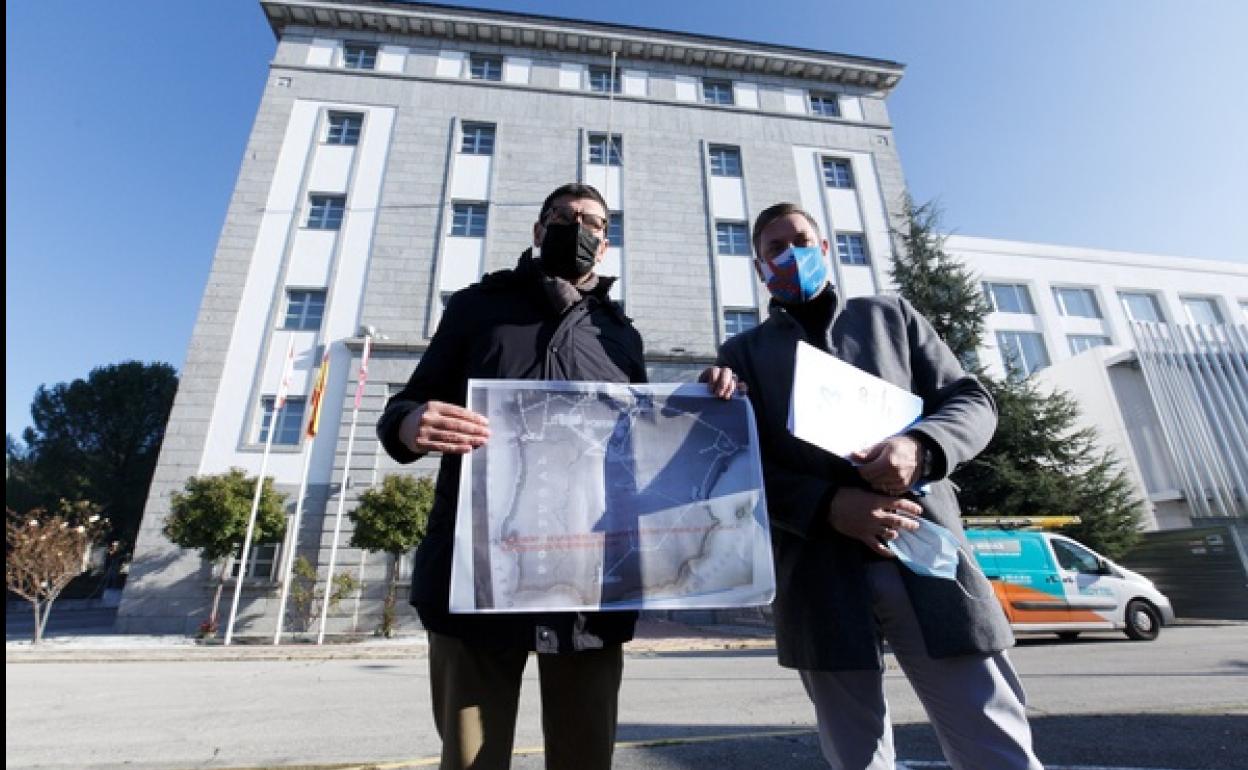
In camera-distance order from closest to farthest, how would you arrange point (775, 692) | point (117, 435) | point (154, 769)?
point (154, 769)
point (775, 692)
point (117, 435)

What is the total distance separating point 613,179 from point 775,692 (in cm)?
1760

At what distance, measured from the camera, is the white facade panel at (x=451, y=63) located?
20812mm

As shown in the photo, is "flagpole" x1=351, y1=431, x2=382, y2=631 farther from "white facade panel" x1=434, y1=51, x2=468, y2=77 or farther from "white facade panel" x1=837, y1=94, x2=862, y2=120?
"white facade panel" x1=837, y1=94, x2=862, y2=120

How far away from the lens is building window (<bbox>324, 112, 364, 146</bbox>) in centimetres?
1927

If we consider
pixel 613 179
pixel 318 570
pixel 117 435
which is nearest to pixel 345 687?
pixel 318 570

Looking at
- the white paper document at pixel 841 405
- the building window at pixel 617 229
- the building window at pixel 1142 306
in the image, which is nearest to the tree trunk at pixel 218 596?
the building window at pixel 617 229

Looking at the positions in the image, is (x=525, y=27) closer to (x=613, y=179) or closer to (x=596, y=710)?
(x=613, y=179)

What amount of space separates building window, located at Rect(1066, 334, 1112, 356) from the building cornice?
48.7ft

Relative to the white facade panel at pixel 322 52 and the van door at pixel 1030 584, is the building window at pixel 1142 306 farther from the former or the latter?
the white facade panel at pixel 322 52

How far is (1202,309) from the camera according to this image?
30.5m

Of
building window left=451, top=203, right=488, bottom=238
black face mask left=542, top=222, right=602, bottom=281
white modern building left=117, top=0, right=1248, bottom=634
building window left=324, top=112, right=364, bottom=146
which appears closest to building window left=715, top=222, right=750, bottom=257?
white modern building left=117, top=0, right=1248, bottom=634

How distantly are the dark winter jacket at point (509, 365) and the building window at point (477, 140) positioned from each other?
775 inches

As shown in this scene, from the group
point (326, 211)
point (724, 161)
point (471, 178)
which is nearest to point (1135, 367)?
point (724, 161)

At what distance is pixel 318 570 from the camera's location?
14.2 meters
